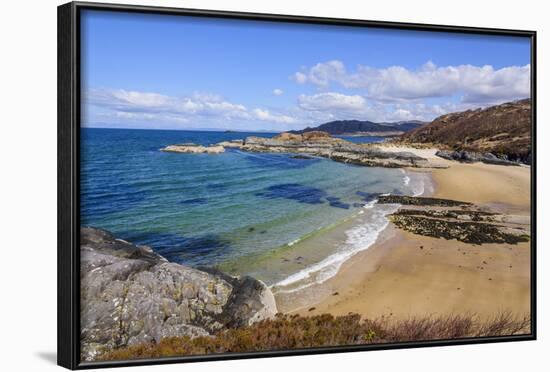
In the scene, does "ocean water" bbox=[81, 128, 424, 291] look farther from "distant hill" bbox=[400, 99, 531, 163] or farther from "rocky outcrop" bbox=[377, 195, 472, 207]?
"distant hill" bbox=[400, 99, 531, 163]

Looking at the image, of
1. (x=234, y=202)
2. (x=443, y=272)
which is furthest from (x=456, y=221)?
(x=234, y=202)

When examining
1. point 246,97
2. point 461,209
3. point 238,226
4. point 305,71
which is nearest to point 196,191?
point 238,226

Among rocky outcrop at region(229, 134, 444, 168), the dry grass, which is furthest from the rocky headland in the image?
the dry grass

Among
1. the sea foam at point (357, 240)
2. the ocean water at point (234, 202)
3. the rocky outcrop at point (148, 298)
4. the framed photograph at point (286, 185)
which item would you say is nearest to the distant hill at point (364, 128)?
the framed photograph at point (286, 185)

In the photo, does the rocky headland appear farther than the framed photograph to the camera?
Yes

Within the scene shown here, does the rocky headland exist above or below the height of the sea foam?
above

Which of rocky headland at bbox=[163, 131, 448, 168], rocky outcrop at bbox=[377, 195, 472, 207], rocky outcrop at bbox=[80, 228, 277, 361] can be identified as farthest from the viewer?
rocky outcrop at bbox=[377, 195, 472, 207]

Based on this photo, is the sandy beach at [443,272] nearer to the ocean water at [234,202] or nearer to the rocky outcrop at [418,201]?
the rocky outcrop at [418,201]
